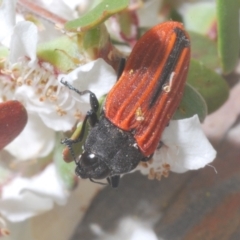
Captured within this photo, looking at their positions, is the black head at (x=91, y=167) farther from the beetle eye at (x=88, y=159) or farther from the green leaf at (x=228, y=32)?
the green leaf at (x=228, y=32)

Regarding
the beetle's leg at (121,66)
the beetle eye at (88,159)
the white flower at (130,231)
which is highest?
the beetle's leg at (121,66)

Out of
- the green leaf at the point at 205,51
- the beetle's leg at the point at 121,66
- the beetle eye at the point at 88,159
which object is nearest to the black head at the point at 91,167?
the beetle eye at the point at 88,159

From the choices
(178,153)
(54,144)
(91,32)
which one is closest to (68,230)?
(54,144)

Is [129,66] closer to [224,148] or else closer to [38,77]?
[38,77]

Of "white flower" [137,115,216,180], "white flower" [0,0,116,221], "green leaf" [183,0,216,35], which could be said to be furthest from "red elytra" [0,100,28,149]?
"green leaf" [183,0,216,35]

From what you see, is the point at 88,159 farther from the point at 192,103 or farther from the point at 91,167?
the point at 192,103

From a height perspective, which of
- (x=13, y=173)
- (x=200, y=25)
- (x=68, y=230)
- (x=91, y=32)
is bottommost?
(x=68, y=230)
